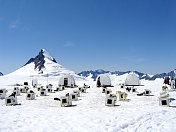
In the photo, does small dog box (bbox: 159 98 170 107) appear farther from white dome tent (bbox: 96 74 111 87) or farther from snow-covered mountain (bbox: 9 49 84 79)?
snow-covered mountain (bbox: 9 49 84 79)

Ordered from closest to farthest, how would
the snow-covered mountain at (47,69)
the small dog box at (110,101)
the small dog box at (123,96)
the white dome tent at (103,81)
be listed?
the small dog box at (110,101), the small dog box at (123,96), the white dome tent at (103,81), the snow-covered mountain at (47,69)

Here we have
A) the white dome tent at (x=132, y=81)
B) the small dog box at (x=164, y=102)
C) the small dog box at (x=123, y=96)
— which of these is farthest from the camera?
the white dome tent at (x=132, y=81)

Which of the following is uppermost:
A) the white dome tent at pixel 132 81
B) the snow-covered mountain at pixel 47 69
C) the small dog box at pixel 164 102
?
the snow-covered mountain at pixel 47 69

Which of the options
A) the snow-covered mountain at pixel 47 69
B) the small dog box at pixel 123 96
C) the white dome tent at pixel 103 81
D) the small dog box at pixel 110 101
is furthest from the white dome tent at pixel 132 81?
the snow-covered mountain at pixel 47 69

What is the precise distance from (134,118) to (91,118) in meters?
2.26

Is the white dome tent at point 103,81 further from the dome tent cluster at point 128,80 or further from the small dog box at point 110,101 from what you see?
the small dog box at point 110,101

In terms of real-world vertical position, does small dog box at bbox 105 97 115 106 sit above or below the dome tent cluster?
below

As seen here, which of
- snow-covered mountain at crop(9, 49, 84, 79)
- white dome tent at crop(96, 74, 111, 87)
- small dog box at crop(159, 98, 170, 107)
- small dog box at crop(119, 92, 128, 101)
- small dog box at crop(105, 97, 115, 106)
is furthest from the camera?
snow-covered mountain at crop(9, 49, 84, 79)

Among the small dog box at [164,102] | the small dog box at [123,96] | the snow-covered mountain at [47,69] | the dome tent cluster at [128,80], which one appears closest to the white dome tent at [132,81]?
the dome tent cluster at [128,80]

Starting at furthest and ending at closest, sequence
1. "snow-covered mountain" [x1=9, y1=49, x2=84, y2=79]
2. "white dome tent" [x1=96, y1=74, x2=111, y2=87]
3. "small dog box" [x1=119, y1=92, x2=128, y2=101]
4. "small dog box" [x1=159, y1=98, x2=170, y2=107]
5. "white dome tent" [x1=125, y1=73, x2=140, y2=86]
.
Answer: "snow-covered mountain" [x1=9, y1=49, x2=84, y2=79]
"white dome tent" [x1=96, y1=74, x2=111, y2=87]
"white dome tent" [x1=125, y1=73, x2=140, y2=86]
"small dog box" [x1=119, y1=92, x2=128, y2=101]
"small dog box" [x1=159, y1=98, x2=170, y2=107]

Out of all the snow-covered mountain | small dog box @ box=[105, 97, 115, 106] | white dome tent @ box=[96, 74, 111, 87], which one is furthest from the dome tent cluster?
the snow-covered mountain

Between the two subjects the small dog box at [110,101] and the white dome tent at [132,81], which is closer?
the small dog box at [110,101]

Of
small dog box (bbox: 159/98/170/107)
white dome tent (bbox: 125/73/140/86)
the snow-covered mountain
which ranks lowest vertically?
small dog box (bbox: 159/98/170/107)

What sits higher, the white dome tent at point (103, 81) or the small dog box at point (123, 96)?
the white dome tent at point (103, 81)
